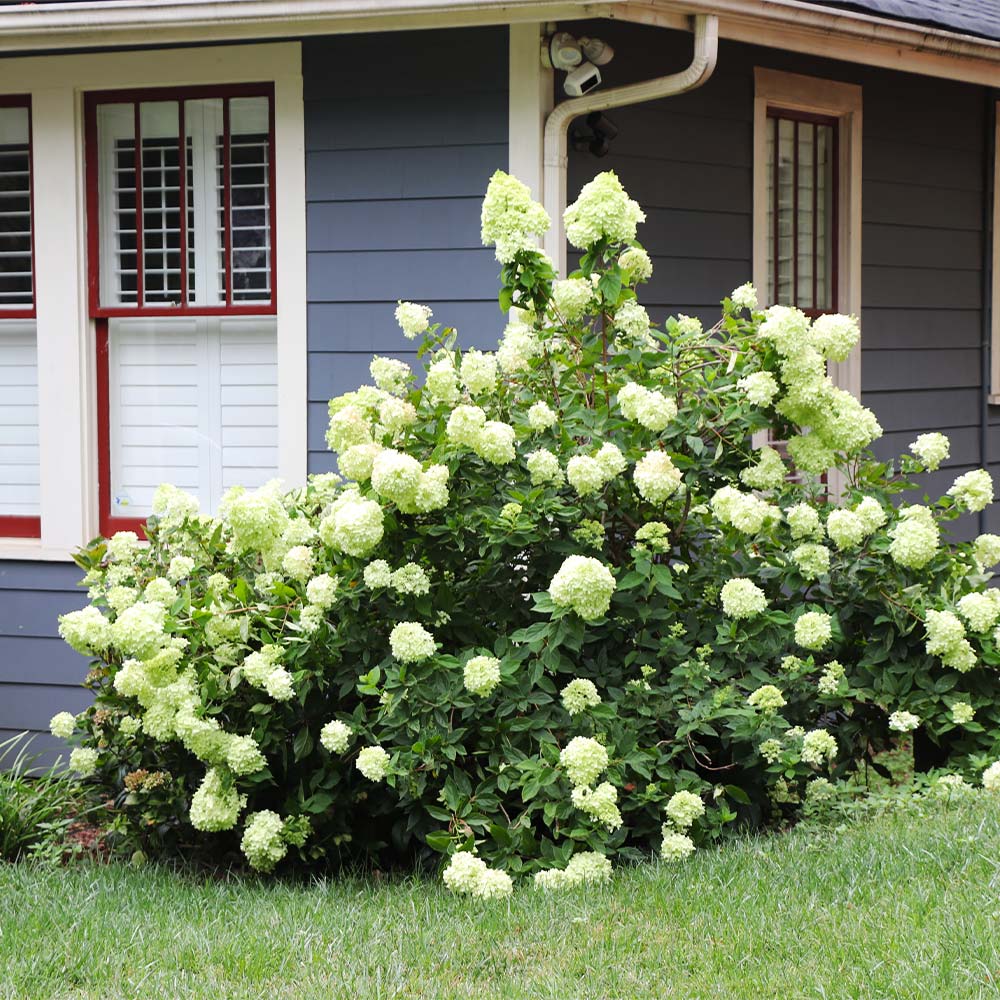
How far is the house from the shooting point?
6.41 meters

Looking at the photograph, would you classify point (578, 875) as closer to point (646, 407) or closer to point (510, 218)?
point (646, 407)

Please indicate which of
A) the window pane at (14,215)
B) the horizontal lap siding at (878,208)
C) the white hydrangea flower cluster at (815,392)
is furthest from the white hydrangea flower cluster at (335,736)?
the window pane at (14,215)

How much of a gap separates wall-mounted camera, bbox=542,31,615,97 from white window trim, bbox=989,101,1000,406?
12.9 ft

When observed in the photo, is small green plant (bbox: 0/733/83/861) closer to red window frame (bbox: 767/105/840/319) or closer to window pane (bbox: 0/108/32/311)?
window pane (bbox: 0/108/32/311)

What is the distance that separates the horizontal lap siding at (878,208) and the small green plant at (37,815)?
3147mm

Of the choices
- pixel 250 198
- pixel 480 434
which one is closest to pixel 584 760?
pixel 480 434

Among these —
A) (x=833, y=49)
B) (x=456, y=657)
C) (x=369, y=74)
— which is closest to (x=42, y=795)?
(x=456, y=657)

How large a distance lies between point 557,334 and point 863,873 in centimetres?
222

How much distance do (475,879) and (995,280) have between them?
623 centimetres

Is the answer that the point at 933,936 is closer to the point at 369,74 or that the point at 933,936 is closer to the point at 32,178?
the point at 369,74

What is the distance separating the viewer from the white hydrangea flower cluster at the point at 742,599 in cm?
510

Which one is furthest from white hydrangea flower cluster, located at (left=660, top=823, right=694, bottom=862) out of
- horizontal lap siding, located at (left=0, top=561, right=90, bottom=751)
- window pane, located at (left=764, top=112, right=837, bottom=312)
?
window pane, located at (left=764, top=112, right=837, bottom=312)

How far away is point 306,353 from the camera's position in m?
Result: 6.80

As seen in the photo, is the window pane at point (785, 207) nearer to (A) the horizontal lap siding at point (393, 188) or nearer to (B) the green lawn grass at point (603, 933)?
(A) the horizontal lap siding at point (393, 188)
